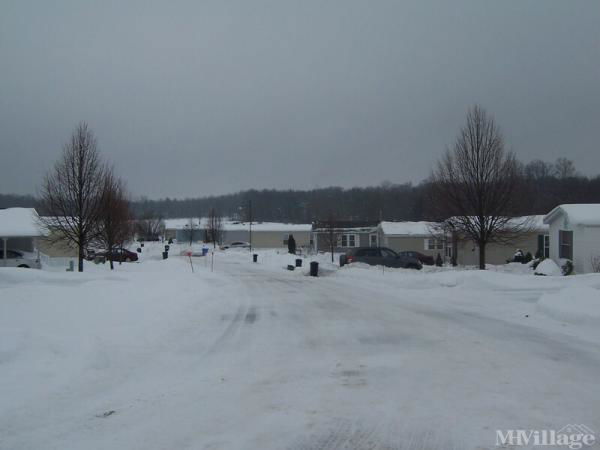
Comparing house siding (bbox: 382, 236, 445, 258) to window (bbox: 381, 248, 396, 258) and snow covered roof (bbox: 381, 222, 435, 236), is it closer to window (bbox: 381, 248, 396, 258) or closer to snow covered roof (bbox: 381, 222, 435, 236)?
snow covered roof (bbox: 381, 222, 435, 236)

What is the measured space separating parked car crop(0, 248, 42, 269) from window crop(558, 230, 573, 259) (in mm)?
29252

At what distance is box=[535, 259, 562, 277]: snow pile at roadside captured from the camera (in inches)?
969

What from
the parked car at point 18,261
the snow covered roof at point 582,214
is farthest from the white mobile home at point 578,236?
the parked car at point 18,261

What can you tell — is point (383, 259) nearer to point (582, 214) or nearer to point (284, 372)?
point (582, 214)

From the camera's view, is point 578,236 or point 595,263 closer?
point 595,263

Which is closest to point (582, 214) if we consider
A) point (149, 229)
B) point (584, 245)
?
point (584, 245)

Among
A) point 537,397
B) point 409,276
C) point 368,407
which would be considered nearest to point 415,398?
point 368,407

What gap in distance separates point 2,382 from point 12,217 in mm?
33473

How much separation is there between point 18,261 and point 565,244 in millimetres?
30609

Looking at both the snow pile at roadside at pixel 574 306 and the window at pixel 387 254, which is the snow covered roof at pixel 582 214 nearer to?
the window at pixel 387 254

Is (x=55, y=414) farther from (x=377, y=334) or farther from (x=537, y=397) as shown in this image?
(x=377, y=334)

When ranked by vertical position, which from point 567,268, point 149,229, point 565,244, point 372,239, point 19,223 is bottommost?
point 567,268

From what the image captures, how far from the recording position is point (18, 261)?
31.4 meters

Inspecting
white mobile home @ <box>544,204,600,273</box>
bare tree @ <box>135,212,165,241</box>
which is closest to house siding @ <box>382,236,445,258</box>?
white mobile home @ <box>544,204,600,273</box>
